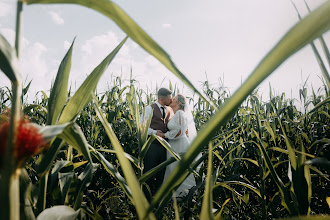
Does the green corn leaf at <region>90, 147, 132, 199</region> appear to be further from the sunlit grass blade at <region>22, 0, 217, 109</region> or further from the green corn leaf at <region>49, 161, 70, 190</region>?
the sunlit grass blade at <region>22, 0, 217, 109</region>

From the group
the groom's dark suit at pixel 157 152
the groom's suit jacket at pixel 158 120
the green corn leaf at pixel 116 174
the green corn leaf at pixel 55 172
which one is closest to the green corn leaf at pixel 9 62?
the green corn leaf at pixel 116 174

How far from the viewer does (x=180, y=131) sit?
113 inches

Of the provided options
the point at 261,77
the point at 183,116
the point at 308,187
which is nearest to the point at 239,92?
the point at 261,77

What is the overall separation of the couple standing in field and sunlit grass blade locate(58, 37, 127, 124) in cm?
222

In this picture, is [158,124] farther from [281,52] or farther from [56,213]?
[281,52]

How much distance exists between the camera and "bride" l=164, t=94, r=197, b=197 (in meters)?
2.76

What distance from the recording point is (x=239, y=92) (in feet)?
0.70

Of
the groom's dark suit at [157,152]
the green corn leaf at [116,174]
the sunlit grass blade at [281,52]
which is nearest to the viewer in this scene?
the sunlit grass blade at [281,52]

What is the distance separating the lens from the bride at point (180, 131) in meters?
2.76

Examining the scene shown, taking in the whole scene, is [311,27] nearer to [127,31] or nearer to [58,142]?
[127,31]

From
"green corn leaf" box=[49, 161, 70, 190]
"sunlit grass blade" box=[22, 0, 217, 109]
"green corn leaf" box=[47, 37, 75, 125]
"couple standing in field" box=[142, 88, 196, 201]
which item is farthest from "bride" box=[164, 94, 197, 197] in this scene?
"sunlit grass blade" box=[22, 0, 217, 109]

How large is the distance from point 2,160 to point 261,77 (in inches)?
9.9

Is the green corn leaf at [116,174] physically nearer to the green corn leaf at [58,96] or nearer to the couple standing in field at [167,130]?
the green corn leaf at [58,96]

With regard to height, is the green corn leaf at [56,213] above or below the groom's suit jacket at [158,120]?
below
